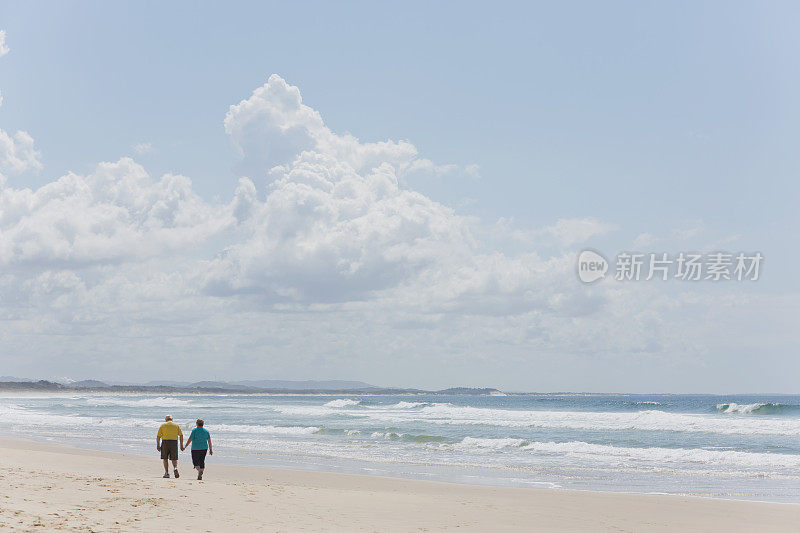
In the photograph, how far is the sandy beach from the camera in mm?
10086

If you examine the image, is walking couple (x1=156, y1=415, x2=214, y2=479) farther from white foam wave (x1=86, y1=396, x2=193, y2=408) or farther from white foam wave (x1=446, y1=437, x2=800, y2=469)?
white foam wave (x1=86, y1=396, x2=193, y2=408)

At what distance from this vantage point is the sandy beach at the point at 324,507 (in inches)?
397

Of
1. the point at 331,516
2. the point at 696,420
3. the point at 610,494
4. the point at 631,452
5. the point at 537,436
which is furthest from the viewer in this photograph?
the point at 696,420

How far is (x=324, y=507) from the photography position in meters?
12.6

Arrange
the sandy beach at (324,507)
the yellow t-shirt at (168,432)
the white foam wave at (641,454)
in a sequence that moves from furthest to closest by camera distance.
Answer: the white foam wave at (641,454), the yellow t-shirt at (168,432), the sandy beach at (324,507)

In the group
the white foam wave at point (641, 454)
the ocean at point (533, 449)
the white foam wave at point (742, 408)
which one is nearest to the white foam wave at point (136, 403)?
the ocean at point (533, 449)

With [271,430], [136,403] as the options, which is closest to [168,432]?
[271,430]

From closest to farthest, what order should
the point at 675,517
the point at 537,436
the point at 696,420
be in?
1. the point at 675,517
2. the point at 537,436
3. the point at 696,420

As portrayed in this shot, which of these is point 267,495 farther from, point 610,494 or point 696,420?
point 696,420

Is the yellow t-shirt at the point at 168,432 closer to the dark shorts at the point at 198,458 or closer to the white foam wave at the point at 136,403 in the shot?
the dark shorts at the point at 198,458

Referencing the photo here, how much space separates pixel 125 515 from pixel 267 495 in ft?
12.9

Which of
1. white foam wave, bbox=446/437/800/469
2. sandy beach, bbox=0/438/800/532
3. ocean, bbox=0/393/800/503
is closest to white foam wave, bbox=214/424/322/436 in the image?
ocean, bbox=0/393/800/503

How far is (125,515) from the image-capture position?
397 inches

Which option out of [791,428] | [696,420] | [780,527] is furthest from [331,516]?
[696,420]
